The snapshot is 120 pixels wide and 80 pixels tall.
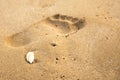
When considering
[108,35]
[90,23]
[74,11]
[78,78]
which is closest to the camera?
[78,78]

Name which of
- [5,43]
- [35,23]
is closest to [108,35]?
[35,23]

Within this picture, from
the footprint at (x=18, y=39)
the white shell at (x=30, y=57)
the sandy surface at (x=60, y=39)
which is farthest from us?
the footprint at (x=18, y=39)

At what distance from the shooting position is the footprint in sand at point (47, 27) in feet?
6.79

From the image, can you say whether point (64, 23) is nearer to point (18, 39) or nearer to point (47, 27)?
point (47, 27)

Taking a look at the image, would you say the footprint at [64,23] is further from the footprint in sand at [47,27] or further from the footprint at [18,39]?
the footprint at [18,39]

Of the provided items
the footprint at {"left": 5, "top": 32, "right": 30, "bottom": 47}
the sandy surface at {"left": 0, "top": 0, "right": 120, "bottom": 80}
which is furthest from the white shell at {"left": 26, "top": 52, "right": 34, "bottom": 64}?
the footprint at {"left": 5, "top": 32, "right": 30, "bottom": 47}

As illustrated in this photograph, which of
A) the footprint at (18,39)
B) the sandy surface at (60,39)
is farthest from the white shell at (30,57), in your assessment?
the footprint at (18,39)

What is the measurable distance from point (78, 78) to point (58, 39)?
1.48ft

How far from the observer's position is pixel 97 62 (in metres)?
1.83

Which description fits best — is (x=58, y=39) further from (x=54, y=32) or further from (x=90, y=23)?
(x=90, y=23)

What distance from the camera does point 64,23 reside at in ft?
7.14

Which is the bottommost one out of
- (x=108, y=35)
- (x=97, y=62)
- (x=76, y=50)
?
(x=97, y=62)

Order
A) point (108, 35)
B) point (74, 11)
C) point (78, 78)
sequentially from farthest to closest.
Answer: point (74, 11) → point (108, 35) → point (78, 78)

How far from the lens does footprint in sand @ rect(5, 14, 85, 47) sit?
2069 mm
